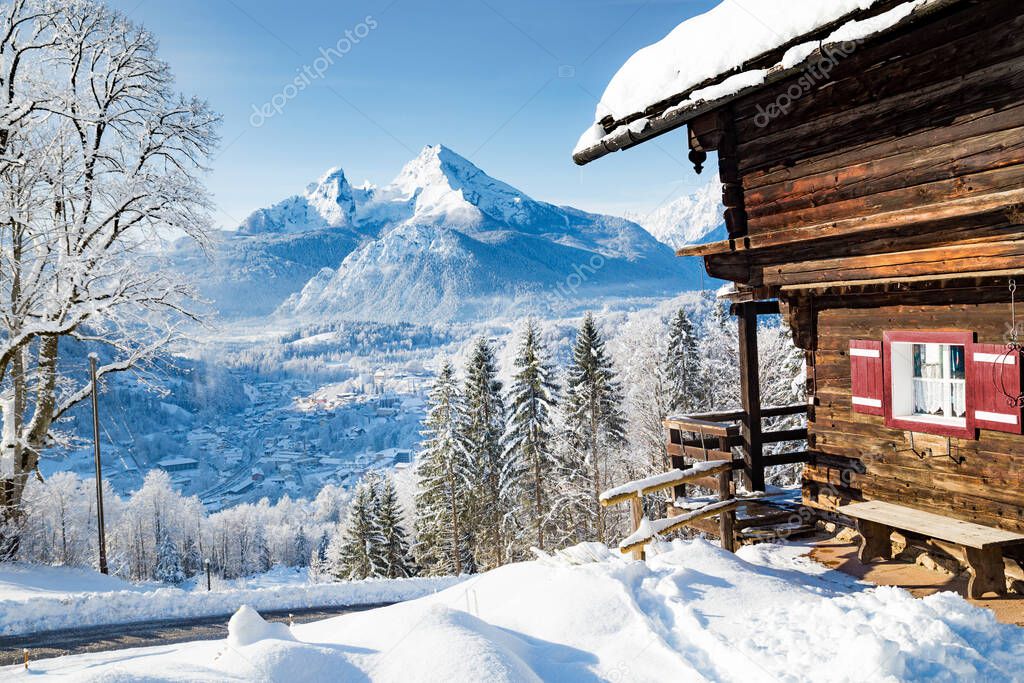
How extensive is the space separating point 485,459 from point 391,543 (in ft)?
23.2

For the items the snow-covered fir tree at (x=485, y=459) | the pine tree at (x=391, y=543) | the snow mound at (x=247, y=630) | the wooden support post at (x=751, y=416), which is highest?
the wooden support post at (x=751, y=416)

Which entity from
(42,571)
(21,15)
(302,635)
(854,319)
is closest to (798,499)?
(854,319)

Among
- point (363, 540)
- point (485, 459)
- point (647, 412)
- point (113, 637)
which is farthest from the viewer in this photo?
point (363, 540)

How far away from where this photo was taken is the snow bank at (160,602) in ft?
35.5

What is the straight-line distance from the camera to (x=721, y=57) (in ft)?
26.4

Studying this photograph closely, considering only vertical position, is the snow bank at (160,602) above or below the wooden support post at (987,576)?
below

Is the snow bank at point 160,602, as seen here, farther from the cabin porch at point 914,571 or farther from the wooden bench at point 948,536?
the wooden bench at point 948,536

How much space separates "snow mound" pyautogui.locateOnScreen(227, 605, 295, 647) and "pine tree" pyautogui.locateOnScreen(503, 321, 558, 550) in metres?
24.8

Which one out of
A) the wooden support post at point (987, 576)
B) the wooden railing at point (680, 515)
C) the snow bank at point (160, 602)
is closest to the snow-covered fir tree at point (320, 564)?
the snow bank at point (160, 602)

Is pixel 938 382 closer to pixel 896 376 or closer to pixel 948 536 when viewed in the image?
pixel 896 376

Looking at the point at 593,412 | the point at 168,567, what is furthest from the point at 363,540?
the point at 168,567

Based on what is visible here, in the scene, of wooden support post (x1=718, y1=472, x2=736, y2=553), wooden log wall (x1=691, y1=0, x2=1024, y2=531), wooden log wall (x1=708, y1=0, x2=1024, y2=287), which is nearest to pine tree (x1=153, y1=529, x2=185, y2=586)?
wooden support post (x1=718, y1=472, x2=736, y2=553)

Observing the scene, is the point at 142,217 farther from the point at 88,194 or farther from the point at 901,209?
the point at 901,209

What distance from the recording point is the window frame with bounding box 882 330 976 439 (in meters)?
6.88
